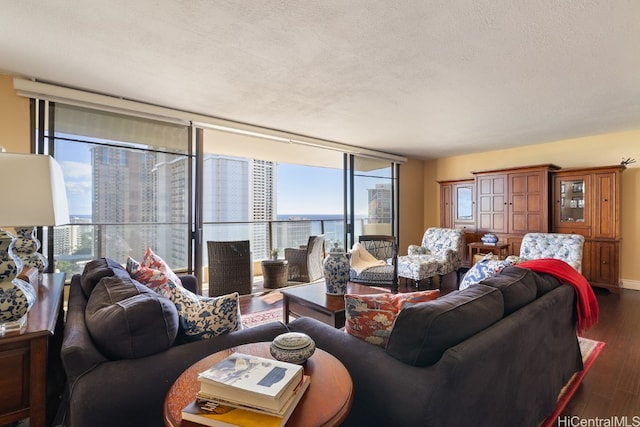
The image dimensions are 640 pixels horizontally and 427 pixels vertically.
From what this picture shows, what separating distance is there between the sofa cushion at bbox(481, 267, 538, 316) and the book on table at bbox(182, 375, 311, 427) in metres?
1.16

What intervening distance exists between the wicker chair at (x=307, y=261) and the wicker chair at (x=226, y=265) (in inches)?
42.9

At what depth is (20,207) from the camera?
1.23 metres

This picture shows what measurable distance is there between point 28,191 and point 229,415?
1.19 m

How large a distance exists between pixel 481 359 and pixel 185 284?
245cm

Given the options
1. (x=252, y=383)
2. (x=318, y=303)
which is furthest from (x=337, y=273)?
(x=252, y=383)

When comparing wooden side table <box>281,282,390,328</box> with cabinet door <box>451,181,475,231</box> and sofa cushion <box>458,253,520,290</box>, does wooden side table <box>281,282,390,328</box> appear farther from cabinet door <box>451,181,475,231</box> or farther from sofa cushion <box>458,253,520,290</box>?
cabinet door <box>451,181,475,231</box>

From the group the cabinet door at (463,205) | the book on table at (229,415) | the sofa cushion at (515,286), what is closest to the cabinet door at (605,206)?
the cabinet door at (463,205)

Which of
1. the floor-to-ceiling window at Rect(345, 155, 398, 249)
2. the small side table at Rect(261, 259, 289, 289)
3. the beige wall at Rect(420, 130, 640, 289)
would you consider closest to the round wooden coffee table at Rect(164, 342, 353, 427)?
the small side table at Rect(261, 259, 289, 289)

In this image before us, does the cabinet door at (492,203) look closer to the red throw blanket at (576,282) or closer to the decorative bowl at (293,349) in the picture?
the red throw blanket at (576,282)

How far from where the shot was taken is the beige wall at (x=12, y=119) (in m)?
2.76

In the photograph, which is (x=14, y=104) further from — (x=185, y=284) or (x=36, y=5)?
(x=185, y=284)

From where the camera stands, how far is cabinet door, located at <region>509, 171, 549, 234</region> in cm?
490

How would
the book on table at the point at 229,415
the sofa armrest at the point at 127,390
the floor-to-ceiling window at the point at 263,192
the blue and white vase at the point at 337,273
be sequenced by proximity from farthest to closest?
the floor-to-ceiling window at the point at 263,192 → the blue and white vase at the point at 337,273 → the sofa armrest at the point at 127,390 → the book on table at the point at 229,415

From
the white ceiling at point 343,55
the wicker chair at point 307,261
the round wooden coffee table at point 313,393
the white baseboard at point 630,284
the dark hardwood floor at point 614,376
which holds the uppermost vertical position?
the white ceiling at point 343,55
